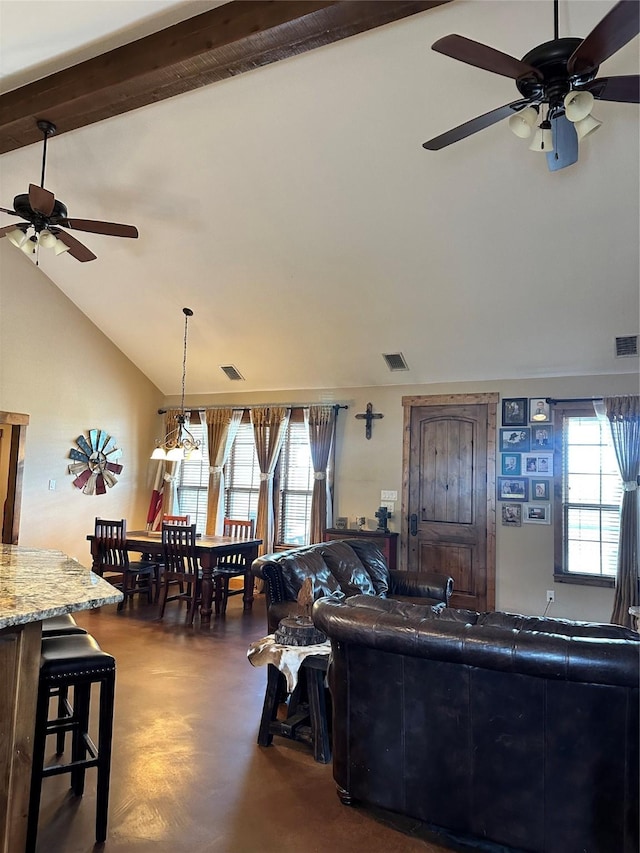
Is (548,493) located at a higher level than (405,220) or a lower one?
lower

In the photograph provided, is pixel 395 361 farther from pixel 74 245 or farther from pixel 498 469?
pixel 74 245

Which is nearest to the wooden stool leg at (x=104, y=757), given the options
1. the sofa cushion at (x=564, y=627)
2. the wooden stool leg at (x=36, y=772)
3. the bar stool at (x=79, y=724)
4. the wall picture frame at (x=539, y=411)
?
the bar stool at (x=79, y=724)

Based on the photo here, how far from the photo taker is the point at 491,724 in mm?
2070

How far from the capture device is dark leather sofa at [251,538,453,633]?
12.4ft

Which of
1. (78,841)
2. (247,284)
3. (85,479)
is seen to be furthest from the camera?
(85,479)

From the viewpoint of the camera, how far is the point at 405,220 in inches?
181

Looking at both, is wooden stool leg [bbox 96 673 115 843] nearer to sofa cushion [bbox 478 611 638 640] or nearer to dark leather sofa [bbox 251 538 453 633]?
dark leather sofa [bbox 251 538 453 633]

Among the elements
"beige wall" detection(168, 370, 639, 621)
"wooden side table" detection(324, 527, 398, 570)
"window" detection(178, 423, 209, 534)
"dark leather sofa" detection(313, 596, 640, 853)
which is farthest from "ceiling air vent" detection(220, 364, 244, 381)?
"dark leather sofa" detection(313, 596, 640, 853)

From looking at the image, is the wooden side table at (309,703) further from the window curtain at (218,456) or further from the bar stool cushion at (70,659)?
the window curtain at (218,456)

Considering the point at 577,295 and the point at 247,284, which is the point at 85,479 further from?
the point at 577,295

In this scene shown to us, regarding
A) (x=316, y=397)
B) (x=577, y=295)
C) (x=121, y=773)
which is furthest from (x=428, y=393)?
(x=121, y=773)

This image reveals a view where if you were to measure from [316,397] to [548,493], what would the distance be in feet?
9.95

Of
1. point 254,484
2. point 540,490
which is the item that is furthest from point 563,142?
point 254,484

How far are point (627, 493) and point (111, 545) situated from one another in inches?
209
